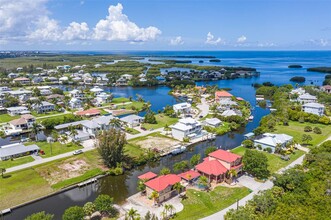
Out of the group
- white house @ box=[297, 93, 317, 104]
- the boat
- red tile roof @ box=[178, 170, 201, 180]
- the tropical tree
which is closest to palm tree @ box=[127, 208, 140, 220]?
the tropical tree

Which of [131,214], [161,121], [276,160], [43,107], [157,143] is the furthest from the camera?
[43,107]

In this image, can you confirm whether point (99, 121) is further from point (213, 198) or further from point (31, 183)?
point (213, 198)

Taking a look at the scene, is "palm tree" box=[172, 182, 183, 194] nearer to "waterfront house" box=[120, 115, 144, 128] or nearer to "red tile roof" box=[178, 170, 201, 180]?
"red tile roof" box=[178, 170, 201, 180]

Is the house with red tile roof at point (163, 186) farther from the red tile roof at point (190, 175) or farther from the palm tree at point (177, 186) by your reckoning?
the red tile roof at point (190, 175)

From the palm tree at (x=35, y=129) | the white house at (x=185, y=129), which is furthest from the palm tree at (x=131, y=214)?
the palm tree at (x=35, y=129)

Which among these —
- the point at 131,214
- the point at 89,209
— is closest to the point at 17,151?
the point at 89,209

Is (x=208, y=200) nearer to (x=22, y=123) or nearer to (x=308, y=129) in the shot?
(x=308, y=129)

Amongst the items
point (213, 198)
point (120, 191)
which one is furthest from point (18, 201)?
point (213, 198)
